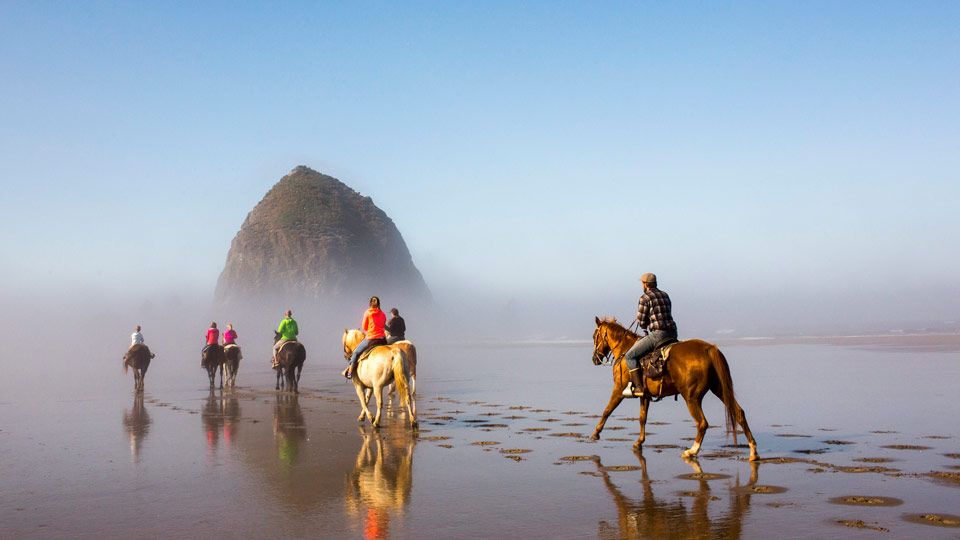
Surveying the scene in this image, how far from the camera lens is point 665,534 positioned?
645 cm

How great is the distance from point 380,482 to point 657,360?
4.56m

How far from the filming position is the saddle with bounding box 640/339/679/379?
10867 millimetres

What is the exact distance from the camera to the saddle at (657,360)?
428 inches

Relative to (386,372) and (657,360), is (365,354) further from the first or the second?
(657,360)

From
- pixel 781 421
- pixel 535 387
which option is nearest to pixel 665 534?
pixel 781 421

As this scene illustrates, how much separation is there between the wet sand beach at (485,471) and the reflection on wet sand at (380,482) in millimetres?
38

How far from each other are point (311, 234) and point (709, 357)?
149 metres

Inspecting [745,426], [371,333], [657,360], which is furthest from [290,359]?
[745,426]

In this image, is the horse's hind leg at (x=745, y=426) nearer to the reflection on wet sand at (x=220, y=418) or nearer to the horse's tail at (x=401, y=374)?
the horse's tail at (x=401, y=374)

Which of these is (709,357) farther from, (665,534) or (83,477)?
(83,477)

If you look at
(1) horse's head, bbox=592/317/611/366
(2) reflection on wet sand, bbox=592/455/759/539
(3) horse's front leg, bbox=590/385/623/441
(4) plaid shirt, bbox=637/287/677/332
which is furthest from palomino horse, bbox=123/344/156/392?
(2) reflection on wet sand, bbox=592/455/759/539

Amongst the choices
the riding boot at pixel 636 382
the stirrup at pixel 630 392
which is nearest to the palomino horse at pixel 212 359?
the stirrup at pixel 630 392

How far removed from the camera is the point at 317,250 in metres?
151

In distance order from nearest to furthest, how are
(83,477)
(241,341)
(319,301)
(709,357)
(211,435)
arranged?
(83,477) → (709,357) → (211,435) → (241,341) → (319,301)
